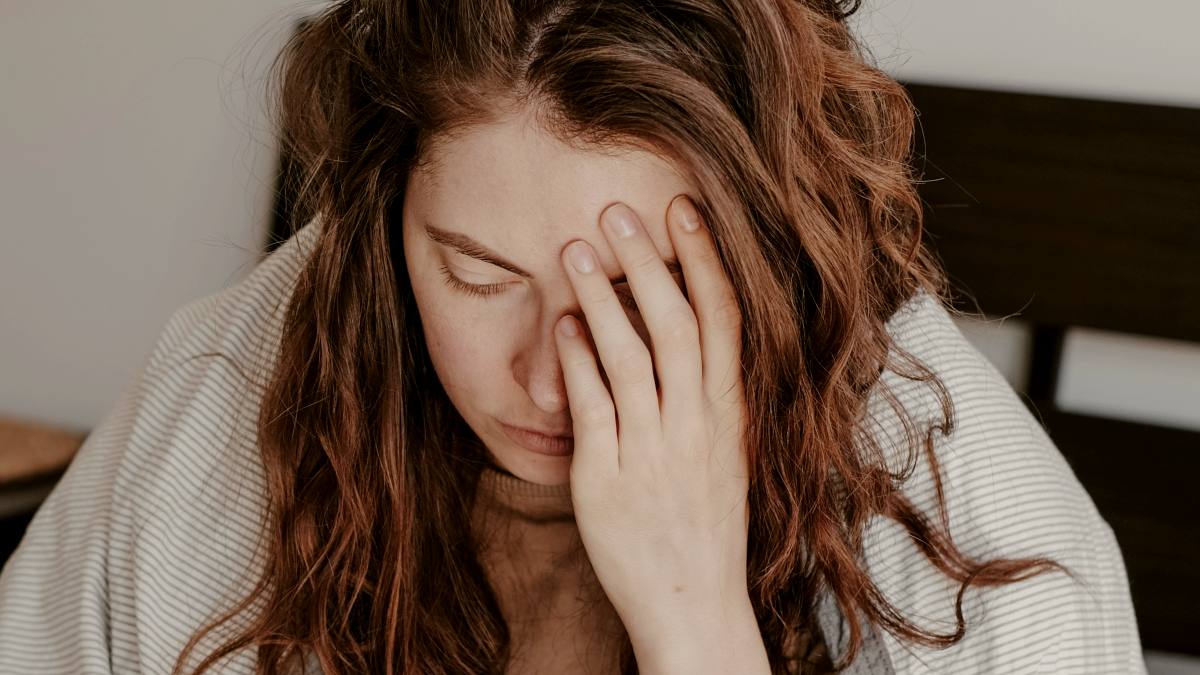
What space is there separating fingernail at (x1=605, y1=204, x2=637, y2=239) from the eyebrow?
0.04 metres

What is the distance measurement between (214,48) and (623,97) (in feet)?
3.78

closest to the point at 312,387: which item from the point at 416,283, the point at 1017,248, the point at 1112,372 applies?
the point at 416,283

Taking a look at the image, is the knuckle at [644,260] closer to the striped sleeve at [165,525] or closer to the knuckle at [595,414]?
the knuckle at [595,414]

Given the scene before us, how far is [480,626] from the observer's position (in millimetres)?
928

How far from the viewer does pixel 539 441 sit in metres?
0.79

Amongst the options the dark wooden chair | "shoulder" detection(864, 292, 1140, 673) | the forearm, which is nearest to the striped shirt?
"shoulder" detection(864, 292, 1140, 673)

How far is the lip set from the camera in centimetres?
79

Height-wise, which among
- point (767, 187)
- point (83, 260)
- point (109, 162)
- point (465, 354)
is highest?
point (767, 187)

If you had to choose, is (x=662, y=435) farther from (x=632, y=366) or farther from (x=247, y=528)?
(x=247, y=528)

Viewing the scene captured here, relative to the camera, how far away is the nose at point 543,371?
28.3 inches

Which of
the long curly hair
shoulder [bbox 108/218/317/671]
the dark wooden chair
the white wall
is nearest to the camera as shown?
the long curly hair

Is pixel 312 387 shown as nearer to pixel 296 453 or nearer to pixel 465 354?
pixel 296 453

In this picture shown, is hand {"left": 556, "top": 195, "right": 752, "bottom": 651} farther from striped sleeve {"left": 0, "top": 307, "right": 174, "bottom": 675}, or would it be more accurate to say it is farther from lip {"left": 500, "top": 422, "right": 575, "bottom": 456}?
striped sleeve {"left": 0, "top": 307, "right": 174, "bottom": 675}

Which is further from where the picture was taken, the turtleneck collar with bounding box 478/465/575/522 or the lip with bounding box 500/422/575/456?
the turtleneck collar with bounding box 478/465/575/522
